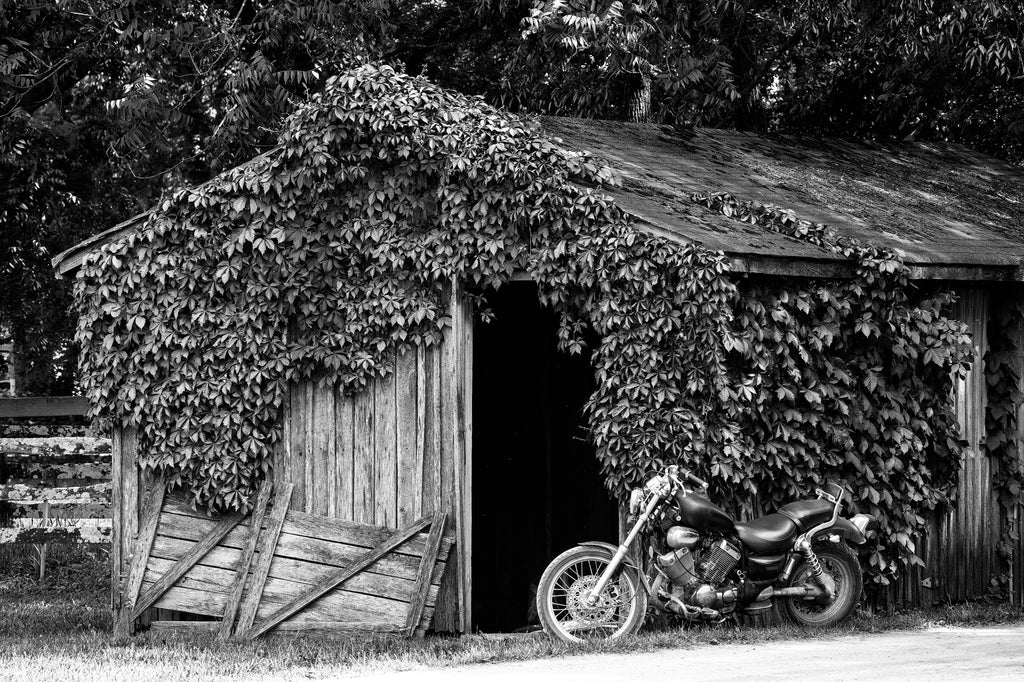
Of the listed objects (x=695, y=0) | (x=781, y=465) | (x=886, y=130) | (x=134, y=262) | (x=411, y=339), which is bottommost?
(x=781, y=465)

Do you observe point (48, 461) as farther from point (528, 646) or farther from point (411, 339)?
point (528, 646)

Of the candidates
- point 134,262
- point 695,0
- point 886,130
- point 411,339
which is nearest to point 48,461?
point 134,262

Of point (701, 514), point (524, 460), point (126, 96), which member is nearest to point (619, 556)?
point (701, 514)

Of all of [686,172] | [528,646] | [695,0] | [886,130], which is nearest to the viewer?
[528,646]

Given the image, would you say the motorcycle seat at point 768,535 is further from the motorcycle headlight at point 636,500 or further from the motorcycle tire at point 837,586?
the motorcycle headlight at point 636,500

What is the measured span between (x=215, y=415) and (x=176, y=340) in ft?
2.16

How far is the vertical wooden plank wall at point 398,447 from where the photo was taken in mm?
8961

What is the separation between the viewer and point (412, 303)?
29.6 ft

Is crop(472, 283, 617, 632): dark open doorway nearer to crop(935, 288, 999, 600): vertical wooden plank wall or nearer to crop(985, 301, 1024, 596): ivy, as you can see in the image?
crop(935, 288, 999, 600): vertical wooden plank wall

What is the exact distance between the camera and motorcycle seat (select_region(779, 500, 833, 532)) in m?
8.48

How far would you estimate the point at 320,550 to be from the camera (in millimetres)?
9055

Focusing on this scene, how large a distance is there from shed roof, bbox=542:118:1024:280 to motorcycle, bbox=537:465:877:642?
1789mm

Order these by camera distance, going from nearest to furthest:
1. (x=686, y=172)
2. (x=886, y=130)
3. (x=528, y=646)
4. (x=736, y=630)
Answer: (x=528, y=646)
(x=736, y=630)
(x=686, y=172)
(x=886, y=130)

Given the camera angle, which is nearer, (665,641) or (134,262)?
(665,641)
